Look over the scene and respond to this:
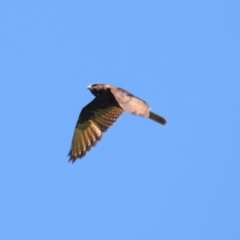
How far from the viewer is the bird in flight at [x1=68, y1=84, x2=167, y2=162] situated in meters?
19.2

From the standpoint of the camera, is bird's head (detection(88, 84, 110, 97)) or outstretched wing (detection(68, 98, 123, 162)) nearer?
bird's head (detection(88, 84, 110, 97))

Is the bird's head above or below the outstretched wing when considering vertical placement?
above

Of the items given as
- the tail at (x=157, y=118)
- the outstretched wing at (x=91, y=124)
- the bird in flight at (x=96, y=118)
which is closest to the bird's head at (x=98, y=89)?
the bird in flight at (x=96, y=118)

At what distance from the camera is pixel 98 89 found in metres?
19.2

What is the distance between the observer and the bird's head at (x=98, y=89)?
1919 cm

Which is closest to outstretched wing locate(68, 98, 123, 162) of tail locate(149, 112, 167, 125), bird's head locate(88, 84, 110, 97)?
bird's head locate(88, 84, 110, 97)

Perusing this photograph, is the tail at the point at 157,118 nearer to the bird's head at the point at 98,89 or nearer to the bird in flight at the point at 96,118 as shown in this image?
the bird in flight at the point at 96,118

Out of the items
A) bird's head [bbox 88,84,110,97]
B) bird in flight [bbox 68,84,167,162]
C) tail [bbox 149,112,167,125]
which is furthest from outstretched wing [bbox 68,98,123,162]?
tail [bbox 149,112,167,125]

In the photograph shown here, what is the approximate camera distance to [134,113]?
57.1 feet

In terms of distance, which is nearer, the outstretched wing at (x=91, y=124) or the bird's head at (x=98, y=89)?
the bird's head at (x=98, y=89)

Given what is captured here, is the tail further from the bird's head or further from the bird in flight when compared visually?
the bird's head

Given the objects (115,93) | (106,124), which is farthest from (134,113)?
(106,124)

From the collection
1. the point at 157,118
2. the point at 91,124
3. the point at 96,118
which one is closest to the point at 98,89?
the point at 96,118

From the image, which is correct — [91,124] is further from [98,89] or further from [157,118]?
[157,118]
